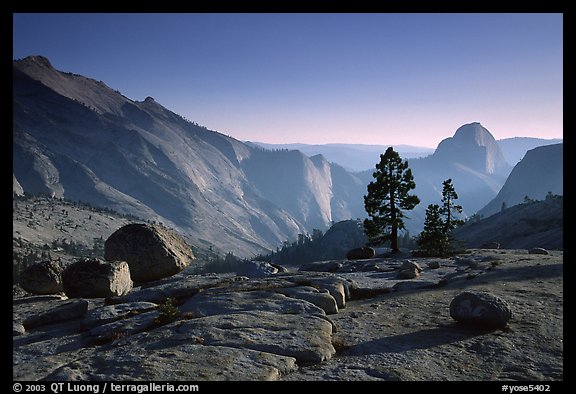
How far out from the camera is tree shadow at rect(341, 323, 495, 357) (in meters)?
12.3

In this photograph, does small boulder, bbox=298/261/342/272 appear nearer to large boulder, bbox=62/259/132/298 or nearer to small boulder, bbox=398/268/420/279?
small boulder, bbox=398/268/420/279

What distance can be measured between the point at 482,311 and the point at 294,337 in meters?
8.10

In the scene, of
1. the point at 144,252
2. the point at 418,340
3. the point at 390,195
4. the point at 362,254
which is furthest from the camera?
the point at 390,195

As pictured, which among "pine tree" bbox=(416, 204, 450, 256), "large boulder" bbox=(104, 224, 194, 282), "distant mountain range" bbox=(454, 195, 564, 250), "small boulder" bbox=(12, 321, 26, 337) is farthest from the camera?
"distant mountain range" bbox=(454, 195, 564, 250)

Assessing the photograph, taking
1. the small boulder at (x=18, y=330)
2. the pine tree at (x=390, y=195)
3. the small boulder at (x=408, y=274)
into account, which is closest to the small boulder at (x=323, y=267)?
the small boulder at (x=408, y=274)

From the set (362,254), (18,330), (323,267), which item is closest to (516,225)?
(362,254)

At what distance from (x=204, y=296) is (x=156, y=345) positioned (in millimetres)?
6362

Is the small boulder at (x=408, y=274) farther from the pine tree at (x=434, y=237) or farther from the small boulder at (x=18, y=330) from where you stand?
the small boulder at (x=18, y=330)

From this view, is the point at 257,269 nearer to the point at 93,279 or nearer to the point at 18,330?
the point at 93,279

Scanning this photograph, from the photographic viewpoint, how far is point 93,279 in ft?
78.0

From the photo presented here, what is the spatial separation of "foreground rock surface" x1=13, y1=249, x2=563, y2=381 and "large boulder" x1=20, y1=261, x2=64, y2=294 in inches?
225

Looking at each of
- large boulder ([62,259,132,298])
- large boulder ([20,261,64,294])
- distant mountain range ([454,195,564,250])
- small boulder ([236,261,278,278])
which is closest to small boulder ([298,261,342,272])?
small boulder ([236,261,278,278])
